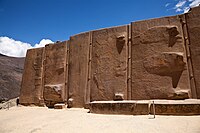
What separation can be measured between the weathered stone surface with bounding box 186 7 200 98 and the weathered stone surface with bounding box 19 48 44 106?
8.68 meters

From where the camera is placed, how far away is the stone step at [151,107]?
4980 millimetres

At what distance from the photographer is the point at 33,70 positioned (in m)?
12.3

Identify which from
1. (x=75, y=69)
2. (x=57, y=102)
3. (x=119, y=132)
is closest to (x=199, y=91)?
(x=119, y=132)

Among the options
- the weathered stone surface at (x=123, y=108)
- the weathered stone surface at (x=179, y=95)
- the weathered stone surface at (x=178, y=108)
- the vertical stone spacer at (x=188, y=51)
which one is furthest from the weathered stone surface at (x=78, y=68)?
the vertical stone spacer at (x=188, y=51)

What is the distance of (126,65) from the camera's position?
8.50 meters

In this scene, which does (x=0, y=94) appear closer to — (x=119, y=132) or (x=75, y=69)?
(x=75, y=69)

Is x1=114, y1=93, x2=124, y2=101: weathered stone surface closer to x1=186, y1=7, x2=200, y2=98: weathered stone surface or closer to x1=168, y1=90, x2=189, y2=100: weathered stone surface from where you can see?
x1=168, y1=90, x2=189, y2=100: weathered stone surface

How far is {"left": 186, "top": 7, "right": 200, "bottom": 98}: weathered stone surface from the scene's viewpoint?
7.05m

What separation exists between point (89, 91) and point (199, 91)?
5.01 meters

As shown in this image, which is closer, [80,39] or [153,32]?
[153,32]

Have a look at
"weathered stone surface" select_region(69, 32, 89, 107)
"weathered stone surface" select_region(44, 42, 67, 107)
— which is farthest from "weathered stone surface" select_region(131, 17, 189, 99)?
"weathered stone surface" select_region(44, 42, 67, 107)

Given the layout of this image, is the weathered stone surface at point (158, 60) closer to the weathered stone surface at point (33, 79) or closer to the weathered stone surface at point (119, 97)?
the weathered stone surface at point (119, 97)

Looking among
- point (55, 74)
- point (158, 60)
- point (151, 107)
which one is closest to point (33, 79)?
point (55, 74)

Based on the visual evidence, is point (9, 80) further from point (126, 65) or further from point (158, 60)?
point (158, 60)
